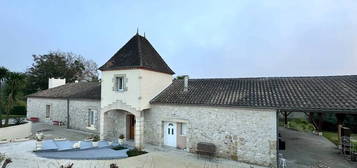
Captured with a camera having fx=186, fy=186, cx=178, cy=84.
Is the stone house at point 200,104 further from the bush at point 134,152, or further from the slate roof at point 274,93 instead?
the bush at point 134,152

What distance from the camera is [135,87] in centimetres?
1276

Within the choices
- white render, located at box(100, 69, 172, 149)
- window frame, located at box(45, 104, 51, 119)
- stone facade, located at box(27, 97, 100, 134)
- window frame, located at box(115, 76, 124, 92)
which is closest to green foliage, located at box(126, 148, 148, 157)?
white render, located at box(100, 69, 172, 149)

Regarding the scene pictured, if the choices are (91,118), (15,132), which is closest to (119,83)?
(91,118)

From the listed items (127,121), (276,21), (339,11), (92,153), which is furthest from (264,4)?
(92,153)

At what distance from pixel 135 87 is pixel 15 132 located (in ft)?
35.7

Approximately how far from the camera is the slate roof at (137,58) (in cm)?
1315

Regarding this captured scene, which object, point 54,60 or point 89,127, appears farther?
point 54,60

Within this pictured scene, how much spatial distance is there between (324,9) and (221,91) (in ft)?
31.0

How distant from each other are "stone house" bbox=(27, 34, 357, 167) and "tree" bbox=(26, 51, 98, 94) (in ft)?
84.4

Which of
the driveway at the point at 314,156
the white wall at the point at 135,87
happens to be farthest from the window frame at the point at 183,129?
the driveway at the point at 314,156

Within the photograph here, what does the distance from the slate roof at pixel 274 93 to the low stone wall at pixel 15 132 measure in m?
11.4

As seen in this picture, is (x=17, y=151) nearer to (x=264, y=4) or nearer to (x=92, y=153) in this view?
(x=92, y=153)

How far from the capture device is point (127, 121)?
50.1 feet

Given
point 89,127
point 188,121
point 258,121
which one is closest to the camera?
point 258,121
